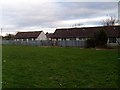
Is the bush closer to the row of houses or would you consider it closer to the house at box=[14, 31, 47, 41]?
the row of houses

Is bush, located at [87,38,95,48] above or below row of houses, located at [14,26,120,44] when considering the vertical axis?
below

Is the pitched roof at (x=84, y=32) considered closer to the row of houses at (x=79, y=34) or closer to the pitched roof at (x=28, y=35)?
the row of houses at (x=79, y=34)

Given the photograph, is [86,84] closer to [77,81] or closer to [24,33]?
[77,81]

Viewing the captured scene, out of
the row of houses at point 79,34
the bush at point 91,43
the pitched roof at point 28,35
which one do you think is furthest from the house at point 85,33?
the pitched roof at point 28,35

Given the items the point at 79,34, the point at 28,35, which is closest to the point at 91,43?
the point at 79,34

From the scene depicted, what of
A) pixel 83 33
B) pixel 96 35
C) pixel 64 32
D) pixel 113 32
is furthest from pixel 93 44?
pixel 64 32

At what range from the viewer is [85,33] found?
82688mm

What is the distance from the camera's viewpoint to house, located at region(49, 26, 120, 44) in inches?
2927

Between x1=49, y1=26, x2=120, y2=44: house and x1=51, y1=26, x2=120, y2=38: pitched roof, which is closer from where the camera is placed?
x1=49, y1=26, x2=120, y2=44: house

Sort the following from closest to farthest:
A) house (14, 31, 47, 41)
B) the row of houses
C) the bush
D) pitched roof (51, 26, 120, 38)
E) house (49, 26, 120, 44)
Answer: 1. the bush
2. house (49, 26, 120, 44)
3. the row of houses
4. pitched roof (51, 26, 120, 38)
5. house (14, 31, 47, 41)

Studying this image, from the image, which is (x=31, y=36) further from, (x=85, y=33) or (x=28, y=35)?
(x=85, y=33)

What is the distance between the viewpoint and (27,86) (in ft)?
31.7

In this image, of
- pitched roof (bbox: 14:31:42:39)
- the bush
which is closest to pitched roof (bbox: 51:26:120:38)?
the bush

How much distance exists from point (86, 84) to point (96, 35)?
52527mm
